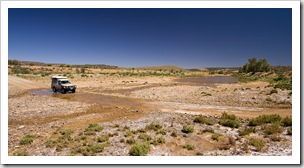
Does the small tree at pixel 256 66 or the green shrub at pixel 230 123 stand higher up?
the small tree at pixel 256 66

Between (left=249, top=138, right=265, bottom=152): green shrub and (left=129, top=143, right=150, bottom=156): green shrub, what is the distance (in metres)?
4.30

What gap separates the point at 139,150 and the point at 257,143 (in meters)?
4.80

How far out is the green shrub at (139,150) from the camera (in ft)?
29.1

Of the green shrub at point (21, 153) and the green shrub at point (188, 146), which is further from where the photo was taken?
the green shrub at point (188, 146)

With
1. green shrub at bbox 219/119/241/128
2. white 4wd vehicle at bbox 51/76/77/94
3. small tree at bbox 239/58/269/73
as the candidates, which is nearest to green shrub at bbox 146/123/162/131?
green shrub at bbox 219/119/241/128

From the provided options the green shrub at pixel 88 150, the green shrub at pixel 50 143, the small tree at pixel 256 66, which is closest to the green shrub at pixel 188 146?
the green shrub at pixel 88 150

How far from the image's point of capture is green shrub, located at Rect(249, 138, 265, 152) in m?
9.17

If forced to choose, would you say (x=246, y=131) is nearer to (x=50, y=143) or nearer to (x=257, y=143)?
(x=257, y=143)

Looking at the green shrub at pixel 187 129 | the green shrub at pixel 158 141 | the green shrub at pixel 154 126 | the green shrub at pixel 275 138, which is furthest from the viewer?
the green shrub at pixel 154 126

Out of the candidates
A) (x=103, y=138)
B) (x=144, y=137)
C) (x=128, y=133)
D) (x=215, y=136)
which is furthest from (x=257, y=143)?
(x=103, y=138)

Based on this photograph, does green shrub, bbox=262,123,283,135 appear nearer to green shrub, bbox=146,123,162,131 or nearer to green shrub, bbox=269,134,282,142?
green shrub, bbox=269,134,282,142

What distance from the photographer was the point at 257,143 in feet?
31.2

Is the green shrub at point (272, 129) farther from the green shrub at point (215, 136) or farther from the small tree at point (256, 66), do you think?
the small tree at point (256, 66)

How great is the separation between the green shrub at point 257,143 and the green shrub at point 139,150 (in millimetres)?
4303
